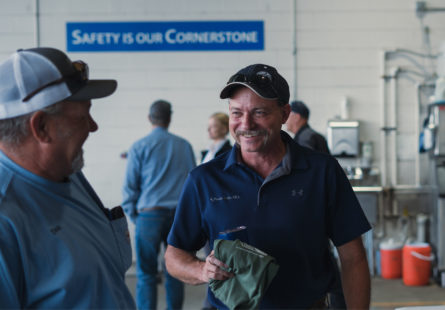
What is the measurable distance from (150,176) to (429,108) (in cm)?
338

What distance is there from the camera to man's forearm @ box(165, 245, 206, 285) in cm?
172

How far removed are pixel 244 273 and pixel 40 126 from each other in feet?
2.49

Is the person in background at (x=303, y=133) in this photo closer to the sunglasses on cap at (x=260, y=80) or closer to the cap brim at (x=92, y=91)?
the sunglasses on cap at (x=260, y=80)

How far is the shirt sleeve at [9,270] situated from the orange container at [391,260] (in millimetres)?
4913

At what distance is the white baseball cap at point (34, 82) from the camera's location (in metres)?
1.10

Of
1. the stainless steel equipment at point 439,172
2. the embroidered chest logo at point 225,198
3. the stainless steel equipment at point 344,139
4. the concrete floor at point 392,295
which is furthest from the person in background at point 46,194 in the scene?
the stainless steel equipment at point 439,172

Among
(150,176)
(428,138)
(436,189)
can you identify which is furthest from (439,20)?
(150,176)

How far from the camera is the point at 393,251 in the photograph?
5.32 metres

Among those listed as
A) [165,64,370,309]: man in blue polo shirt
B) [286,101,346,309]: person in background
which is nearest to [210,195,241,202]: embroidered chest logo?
[165,64,370,309]: man in blue polo shirt

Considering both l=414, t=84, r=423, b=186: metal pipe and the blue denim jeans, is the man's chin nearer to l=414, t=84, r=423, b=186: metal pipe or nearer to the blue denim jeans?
the blue denim jeans

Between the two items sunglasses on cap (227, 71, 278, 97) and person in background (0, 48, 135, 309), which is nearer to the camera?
person in background (0, 48, 135, 309)

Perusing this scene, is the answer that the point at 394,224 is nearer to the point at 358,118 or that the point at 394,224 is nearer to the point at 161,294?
Result: the point at 358,118

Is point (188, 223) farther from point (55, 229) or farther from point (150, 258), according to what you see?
point (150, 258)

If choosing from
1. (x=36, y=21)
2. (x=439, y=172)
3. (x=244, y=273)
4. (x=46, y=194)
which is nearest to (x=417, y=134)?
(x=439, y=172)
